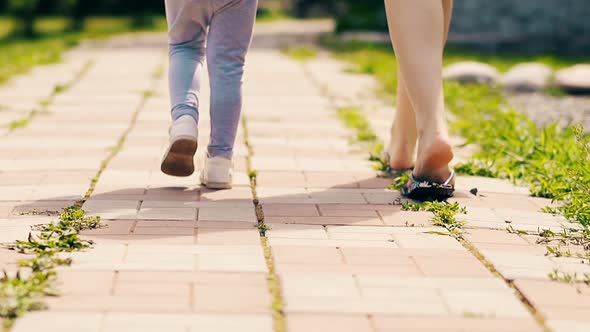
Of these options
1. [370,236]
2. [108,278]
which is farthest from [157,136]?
[108,278]

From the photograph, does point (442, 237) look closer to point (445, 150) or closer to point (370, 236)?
point (370, 236)

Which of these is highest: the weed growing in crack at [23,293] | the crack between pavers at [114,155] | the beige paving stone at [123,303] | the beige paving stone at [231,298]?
the weed growing in crack at [23,293]

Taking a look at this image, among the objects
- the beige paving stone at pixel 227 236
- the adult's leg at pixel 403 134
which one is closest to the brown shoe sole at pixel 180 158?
the beige paving stone at pixel 227 236

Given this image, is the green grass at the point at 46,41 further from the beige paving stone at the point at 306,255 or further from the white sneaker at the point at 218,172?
the beige paving stone at the point at 306,255

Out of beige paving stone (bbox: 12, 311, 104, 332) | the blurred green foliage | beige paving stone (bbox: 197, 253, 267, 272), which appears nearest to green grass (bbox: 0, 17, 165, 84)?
the blurred green foliage

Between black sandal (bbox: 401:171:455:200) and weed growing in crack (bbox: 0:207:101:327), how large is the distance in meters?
1.12

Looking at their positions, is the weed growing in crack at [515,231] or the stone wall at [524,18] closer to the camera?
the weed growing in crack at [515,231]

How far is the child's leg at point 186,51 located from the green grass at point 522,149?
4.07ft

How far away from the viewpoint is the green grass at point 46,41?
26.3 ft

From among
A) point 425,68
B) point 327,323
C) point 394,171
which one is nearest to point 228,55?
point 425,68

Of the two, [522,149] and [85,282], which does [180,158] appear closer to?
[85,282]

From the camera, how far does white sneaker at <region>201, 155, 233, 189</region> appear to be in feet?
11.7

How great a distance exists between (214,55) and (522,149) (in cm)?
163

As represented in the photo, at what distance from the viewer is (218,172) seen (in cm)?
357
